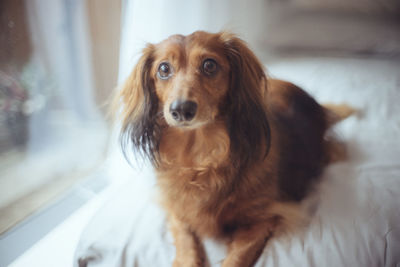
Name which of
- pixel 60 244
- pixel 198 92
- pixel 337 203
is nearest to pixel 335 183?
pixel 337 203

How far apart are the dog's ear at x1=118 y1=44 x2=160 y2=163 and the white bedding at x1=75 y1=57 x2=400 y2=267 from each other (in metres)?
0.15

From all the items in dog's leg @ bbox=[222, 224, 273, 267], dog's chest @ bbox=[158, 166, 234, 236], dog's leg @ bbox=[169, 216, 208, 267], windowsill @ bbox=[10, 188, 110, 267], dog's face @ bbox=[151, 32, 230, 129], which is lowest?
windowsill @ bbox=[10, 188, 110, 267]

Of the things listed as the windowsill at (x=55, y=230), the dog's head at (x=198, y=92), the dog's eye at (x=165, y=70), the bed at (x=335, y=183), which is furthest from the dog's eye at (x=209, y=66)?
the windowsill at (x=55, y=230)

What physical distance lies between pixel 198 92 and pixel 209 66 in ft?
0.35

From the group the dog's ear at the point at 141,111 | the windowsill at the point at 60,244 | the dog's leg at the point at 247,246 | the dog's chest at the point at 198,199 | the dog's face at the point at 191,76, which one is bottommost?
the windowsill at the point at 60,244

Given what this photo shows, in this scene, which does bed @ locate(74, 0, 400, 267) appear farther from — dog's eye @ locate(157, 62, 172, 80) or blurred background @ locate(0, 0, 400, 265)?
dog's eye @ locate(157, 62, 172, 80)

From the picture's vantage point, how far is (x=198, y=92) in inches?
34.3

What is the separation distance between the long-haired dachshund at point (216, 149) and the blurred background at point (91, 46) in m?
0.10

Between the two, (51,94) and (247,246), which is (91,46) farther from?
(247,246)

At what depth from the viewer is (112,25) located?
1.07 metres

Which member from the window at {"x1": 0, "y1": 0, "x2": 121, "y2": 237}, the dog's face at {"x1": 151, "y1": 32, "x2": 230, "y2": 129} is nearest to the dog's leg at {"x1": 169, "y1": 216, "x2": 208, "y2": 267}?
the dog's face at {"x1": 151, "y1": 32, "x2": 230, "y2": 129}

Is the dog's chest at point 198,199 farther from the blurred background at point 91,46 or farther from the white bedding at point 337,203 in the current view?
the blurred background at point 91,46

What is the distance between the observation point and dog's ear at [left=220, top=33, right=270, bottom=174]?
993mm

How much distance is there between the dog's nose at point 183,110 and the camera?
84cm
